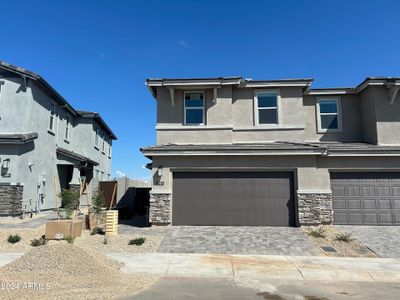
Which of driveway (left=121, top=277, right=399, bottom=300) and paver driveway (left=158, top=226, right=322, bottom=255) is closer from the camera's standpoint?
driveway (left=121, top=277, right=399, bottom=300)

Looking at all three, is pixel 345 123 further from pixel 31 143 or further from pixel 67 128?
pixel 67 128

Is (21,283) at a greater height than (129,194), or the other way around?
(129,194)

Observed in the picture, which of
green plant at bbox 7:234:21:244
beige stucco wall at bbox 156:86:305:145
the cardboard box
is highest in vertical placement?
beige stucco wall at bbox 156:86:305:145

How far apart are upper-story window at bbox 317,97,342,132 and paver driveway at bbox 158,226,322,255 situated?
6370 millimetres

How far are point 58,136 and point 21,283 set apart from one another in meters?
15.4

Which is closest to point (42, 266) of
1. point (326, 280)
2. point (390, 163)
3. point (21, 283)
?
point (21, 283)

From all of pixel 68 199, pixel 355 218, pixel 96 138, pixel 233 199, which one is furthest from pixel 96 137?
pixel 355 218

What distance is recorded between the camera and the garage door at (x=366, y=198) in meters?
13.6

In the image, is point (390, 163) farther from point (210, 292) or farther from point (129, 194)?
point (129, 194)

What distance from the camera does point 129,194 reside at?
1839 cm

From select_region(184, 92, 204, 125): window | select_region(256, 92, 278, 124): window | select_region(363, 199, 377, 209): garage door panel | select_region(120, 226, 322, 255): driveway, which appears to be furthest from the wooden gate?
select_region(363, 199, 377, 209): garage door panel

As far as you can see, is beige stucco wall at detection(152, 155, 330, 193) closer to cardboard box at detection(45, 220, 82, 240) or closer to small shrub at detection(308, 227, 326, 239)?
small shrub at detection(308, 227, 326, 239)

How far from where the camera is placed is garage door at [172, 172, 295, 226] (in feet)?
44.2

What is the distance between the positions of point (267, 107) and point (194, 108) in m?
3.73
